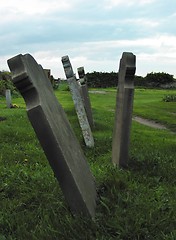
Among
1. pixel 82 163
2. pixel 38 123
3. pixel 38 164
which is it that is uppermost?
pixel 38 123

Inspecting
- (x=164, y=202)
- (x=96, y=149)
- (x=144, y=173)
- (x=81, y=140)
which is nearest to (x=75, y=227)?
(x=164, y=202)

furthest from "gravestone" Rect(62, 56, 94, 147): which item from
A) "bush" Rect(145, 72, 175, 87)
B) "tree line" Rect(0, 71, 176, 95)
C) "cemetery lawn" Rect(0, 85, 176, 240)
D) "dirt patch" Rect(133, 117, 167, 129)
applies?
"bush" Rect(145, 72, 175, 87)

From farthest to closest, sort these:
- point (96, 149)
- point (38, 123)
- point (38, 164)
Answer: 1. point (96, 149)
2. point (38, 164)
3. point (38, 123)

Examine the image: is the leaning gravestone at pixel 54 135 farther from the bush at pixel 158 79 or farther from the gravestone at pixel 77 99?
the bush at pixel 158 79

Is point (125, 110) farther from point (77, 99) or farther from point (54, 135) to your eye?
point (77, 99)

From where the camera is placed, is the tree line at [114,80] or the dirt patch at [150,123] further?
the tree line at [114,80]

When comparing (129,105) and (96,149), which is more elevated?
(129,105)

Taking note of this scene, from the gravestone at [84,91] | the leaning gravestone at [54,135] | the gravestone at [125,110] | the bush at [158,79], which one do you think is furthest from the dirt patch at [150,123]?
the bush at [158,79]

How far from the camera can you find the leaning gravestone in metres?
3.56

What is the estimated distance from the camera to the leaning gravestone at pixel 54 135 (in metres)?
3.56

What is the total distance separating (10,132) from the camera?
1015 cm

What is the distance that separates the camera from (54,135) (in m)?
3.63

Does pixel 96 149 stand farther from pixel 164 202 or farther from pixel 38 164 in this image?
pixel 164 202

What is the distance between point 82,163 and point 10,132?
6.14 metres
